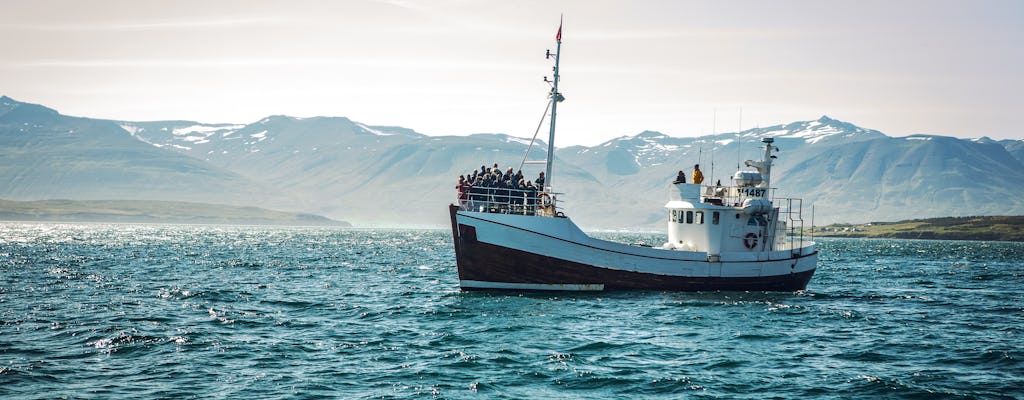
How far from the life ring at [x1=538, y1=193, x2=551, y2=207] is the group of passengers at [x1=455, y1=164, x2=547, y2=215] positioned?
0.40 ft

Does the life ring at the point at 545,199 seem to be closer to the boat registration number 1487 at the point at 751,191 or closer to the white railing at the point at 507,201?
the white railing at the point at 507,201

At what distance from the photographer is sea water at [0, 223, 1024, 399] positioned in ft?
68.8

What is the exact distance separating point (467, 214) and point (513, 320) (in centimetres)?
773

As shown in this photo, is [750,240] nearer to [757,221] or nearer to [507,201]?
[757,221]

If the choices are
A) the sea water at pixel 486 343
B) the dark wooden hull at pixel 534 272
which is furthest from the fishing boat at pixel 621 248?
the sea water at pixel 486 343

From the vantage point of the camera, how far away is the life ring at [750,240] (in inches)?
1658

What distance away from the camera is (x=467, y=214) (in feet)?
124

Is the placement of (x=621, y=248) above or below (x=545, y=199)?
below

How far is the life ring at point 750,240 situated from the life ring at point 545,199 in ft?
35.3

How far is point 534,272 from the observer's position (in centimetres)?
3809

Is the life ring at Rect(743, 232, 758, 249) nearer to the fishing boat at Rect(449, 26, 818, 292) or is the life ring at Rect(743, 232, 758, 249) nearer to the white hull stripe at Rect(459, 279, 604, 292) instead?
the fishing boat at Rect(449, 26, 818, 292)

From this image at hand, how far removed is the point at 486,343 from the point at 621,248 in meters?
13.7

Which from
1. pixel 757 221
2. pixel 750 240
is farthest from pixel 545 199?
pixel 757 221

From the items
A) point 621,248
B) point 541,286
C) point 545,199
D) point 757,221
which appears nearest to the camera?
point 541,286
